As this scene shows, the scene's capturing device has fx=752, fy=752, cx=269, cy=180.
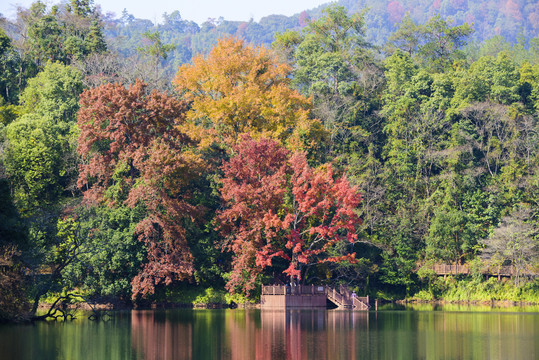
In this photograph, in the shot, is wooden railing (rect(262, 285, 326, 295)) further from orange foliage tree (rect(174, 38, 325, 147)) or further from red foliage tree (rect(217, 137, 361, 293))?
orange foliage tree (rect(174, 38, 325, 147))

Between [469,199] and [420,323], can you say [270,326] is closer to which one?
[420,323]

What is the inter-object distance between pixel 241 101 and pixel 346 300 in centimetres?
1499

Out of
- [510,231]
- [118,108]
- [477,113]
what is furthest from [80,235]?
[477,113]

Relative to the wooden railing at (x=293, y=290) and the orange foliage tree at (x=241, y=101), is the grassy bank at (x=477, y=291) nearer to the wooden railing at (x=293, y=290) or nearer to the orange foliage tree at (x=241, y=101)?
the wooden railing at (x=293, y=290)

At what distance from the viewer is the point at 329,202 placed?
46.5 metres

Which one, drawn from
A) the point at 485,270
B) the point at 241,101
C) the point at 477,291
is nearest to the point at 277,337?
the point at 241,101

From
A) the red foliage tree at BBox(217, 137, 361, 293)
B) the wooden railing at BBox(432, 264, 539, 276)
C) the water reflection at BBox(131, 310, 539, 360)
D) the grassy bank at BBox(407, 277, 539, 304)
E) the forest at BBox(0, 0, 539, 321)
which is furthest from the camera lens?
the grassy bank at BBox(407, 277, 539, 304)

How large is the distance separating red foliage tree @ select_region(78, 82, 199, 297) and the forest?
13cm

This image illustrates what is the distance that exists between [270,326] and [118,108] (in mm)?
18123

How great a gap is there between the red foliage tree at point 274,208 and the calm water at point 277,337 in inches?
235

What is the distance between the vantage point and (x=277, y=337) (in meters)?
29.8

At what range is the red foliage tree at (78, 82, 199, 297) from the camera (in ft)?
144

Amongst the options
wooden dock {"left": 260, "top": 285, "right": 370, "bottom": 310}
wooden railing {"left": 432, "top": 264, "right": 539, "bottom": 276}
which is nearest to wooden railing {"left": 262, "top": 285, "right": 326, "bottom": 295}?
wooden dock {"left": 260, "top": 285, "right": 370, "bottom": 310}

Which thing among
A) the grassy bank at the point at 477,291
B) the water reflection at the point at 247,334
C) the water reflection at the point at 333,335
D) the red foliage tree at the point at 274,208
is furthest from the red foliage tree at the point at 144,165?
the grassy bank at the point at 477,291
